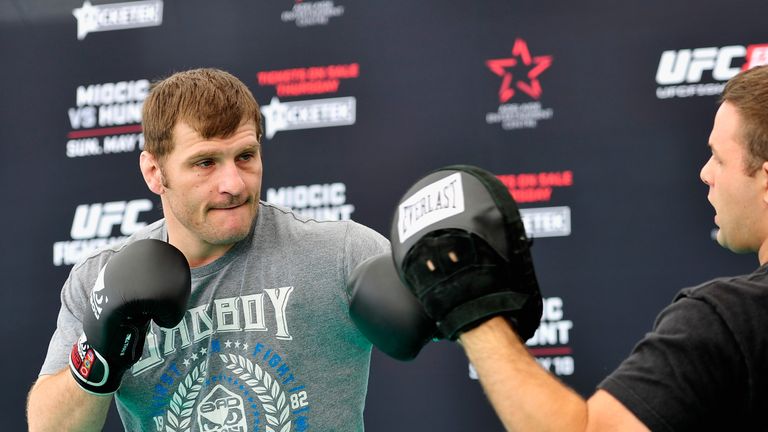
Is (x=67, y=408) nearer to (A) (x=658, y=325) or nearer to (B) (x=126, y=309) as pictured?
(B) (x=126, y=309)

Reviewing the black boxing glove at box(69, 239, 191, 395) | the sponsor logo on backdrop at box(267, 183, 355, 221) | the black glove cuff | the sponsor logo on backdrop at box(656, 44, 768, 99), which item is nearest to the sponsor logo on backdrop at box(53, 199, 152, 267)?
the sponsor logo on backdrop at box(267, 183, 355, 221)

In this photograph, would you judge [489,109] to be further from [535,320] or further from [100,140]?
A: [535,320]

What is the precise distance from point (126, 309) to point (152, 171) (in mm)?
379

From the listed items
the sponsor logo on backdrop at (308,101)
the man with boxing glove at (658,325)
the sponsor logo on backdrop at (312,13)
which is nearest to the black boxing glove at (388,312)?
the man with boxing glove at (658,325)

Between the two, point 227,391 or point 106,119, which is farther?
point 106,119

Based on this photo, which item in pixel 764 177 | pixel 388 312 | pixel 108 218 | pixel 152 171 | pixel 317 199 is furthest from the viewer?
pixel 108 218

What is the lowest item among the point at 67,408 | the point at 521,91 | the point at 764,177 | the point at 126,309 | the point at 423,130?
the point at 67,408

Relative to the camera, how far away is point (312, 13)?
3455 mm

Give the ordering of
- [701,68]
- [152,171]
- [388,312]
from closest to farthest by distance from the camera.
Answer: [388,312] → [152,171] → [701,68]

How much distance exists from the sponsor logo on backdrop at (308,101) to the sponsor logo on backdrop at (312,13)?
164 millimetres

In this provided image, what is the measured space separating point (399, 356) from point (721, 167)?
622mm

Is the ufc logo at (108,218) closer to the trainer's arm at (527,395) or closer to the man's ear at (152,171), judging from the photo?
the man's ear at (152,171)

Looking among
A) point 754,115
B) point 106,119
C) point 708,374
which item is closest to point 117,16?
point 106,119

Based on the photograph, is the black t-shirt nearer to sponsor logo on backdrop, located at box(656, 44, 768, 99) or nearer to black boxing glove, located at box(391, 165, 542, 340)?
black boxing glove, located at box(391, 165, 542, 340)
